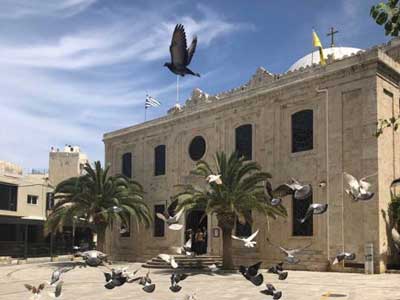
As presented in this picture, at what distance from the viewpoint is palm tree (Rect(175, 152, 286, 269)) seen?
25828 millimetres

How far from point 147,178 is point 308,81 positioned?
53.8ft

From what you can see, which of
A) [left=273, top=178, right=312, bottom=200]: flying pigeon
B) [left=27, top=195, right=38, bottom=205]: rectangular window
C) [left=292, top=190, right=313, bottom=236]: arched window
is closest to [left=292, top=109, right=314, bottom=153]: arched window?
[left=292, top=190, right=313, bottom=236]: arched window

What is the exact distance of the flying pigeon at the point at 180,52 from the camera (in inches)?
277

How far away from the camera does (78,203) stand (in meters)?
33.6

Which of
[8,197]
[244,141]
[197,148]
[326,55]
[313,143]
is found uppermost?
[326,55]

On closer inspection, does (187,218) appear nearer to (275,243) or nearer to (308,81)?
(275,243)

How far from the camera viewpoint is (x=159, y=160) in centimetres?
3972

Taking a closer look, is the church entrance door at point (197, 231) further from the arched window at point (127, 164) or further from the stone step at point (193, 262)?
the arched window at point (127, 164)

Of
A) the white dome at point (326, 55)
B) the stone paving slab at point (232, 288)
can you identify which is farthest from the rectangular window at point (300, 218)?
the white dome at point (326, 55)

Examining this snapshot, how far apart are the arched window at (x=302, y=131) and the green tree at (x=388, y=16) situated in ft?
72.1

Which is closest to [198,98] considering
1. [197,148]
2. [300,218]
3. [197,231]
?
[197,148]

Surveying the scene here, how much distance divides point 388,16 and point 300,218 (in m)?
22.3

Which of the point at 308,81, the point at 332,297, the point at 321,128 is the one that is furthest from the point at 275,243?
the point at 332,297

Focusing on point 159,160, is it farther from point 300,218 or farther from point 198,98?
point 300,218
